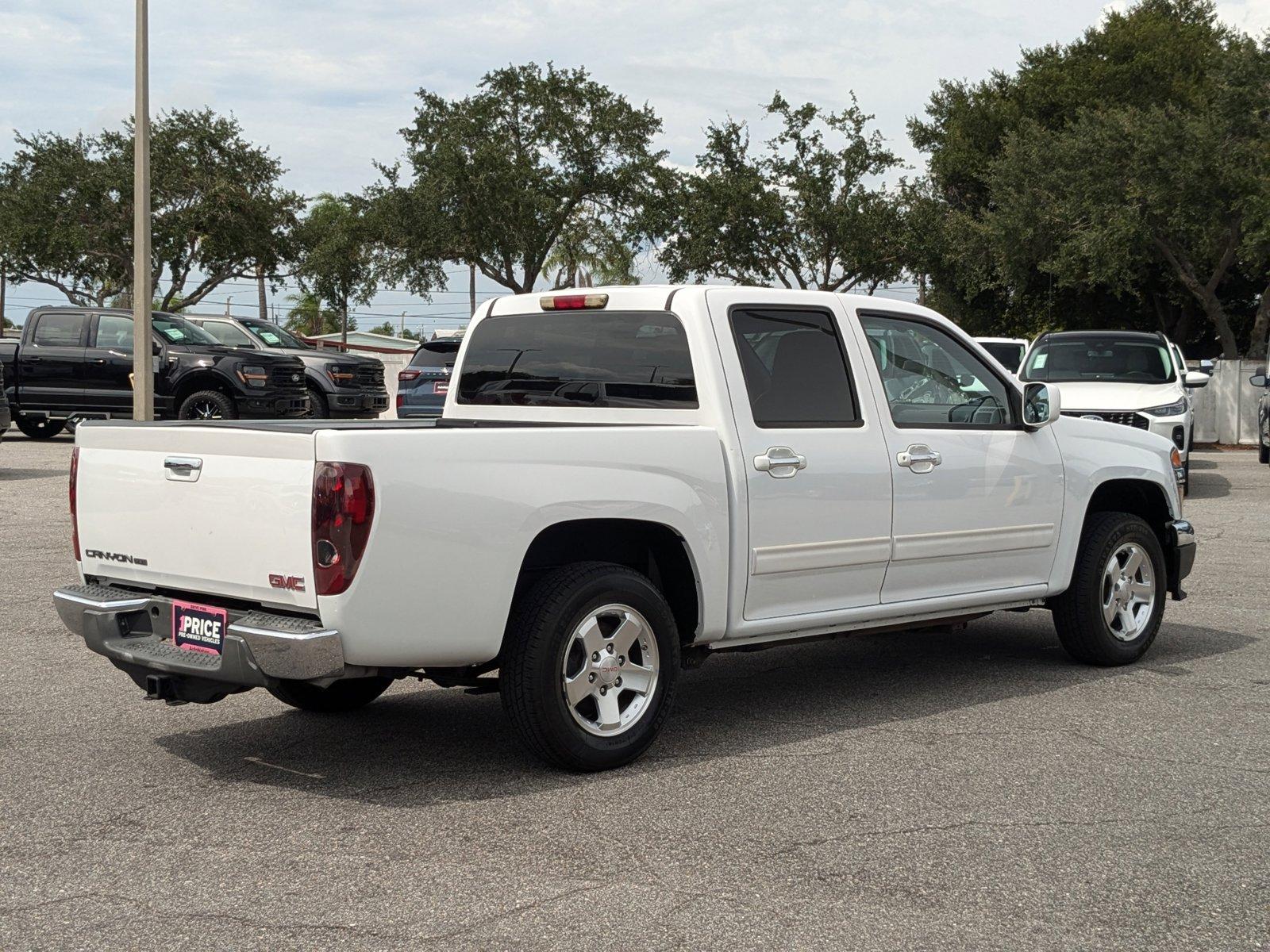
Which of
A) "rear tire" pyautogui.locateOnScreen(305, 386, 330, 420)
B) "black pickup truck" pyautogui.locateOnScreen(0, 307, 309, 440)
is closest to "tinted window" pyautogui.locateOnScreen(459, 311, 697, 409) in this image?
"black pickup truck" pyautogui.locateOnScreen(0, 307, 309, 440)

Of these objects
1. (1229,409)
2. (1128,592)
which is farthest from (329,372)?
(1128,592)

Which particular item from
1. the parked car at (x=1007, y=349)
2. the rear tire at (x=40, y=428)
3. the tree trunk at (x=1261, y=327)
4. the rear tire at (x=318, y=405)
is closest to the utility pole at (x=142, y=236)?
the rear tire at (x=318, y=405)

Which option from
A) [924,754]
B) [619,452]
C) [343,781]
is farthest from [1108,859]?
[343,781]

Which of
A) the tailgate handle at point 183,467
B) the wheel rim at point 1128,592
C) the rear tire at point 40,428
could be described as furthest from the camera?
the rear tire at point 40,428

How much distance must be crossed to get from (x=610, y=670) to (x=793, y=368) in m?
1.60

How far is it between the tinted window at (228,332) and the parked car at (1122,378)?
13.3 meters

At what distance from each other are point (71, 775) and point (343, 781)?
986mm

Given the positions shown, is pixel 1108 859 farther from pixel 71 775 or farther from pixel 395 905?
pixel 71 775

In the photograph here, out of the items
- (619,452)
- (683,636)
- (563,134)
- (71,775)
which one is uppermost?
Answer: (563,134)

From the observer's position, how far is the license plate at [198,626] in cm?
517

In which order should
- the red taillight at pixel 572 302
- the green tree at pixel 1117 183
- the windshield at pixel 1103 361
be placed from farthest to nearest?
1. the green tree at pixel 1117 183
2. the windshield at pixel 1103 361
3. the red taillight at pixel 572 302

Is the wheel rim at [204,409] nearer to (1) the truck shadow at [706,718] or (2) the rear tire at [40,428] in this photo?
(2) the rear tire at [40,428]

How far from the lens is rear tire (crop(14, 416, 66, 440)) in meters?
24.9

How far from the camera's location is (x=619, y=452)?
18.3 ft
